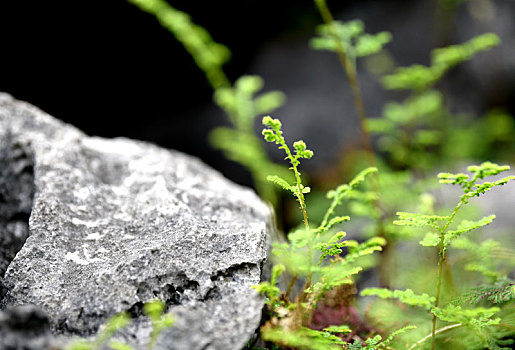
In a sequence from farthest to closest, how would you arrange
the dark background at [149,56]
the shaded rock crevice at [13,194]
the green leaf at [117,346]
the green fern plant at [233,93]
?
the dark background at [149,56] → the green fern plant at [233,93] → the shaded rock crevice at [13,194] → the green leaf at [117,346]

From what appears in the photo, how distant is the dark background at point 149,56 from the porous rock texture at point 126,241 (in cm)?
347

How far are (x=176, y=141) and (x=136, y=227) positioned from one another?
16.0 ft

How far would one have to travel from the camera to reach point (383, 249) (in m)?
2.88

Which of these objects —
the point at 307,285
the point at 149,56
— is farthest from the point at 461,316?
the point at 149,56

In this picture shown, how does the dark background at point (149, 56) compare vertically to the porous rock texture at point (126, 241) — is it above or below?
above

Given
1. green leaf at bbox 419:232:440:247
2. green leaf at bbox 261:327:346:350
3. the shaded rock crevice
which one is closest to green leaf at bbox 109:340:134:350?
green leaf at bbox 261:327:346:350

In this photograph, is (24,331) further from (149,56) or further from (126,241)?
(149,56)

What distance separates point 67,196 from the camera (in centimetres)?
195

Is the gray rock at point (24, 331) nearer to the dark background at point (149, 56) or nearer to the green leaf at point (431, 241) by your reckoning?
the green leaf at point (431, 241)

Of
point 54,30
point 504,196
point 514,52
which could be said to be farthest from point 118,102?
point 514,52

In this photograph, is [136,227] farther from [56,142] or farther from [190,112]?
[190,112]

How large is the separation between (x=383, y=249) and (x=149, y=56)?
4.50m

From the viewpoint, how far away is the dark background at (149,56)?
537cm

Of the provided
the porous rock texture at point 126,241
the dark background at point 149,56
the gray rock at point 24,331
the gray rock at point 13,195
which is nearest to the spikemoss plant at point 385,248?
the porous rock texture at point 126,241
